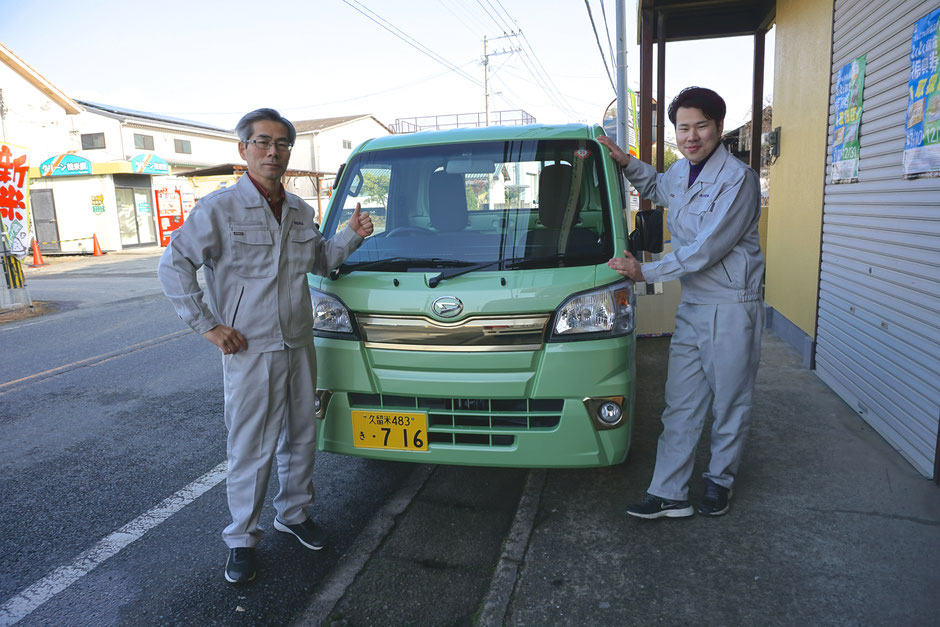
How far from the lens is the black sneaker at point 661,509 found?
3041mm

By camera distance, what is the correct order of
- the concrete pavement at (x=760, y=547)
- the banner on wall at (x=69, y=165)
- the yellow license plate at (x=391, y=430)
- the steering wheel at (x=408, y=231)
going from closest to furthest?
1. the concrete pavement at (x=760, y=547)
2. the yellow license plate at (x=391, y=430)
3. the steering wheel at (x=408, y=231)
4. the banner on wall at (x=69, y=165)

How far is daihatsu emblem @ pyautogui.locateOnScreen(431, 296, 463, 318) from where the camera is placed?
9.03ft

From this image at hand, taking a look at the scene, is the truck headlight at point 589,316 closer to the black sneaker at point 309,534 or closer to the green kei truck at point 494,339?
the green kei truck at point 494,339

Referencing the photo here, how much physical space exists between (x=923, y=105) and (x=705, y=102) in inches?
55.8

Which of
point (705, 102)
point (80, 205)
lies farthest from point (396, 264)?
point (80, 205)

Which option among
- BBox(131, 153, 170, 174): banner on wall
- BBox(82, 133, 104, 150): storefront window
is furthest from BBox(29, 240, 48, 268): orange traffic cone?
BBox(82, 133, 104, 150): storefront window

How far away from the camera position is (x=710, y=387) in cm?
306

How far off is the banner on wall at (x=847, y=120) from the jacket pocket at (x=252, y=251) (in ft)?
13.3

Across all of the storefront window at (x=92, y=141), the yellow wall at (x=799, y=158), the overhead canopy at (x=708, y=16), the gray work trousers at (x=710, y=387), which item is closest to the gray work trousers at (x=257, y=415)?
the gray work trousers at (x=710, y=387)

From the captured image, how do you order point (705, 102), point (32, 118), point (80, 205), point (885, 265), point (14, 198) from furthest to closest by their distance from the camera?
point (80, 205)
point (32, 118)
point (14, 198)
point (885, 265)
point (705, 102)

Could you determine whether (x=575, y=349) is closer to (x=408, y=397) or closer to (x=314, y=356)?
(x=408, y=397)

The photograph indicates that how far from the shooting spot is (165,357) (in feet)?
22.5

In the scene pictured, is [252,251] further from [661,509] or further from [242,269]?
[661,509]

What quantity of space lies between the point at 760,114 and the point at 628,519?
7159 mm
